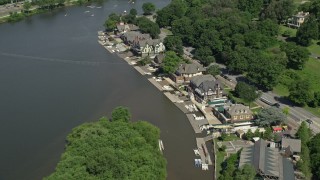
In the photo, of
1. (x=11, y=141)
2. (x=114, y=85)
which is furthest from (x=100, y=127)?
(x=114, y=85)

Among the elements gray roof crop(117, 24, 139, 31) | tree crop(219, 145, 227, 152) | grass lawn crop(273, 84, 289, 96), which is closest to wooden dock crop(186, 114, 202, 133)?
tree crop(219, 145, 227, 152)

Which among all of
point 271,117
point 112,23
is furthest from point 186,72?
point 112,23

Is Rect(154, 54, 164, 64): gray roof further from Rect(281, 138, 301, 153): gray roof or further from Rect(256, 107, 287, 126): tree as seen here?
Rect(281, 138, 301, 153): gray roof

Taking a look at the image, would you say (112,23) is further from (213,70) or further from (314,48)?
(314,48)

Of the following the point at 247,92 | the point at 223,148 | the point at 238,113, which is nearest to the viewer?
the point at 223,148

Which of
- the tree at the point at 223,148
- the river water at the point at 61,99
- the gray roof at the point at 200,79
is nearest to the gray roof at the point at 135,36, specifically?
the river water at the point at 61,99

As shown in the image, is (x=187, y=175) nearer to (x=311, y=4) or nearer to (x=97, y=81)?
(x=97, y=81)
